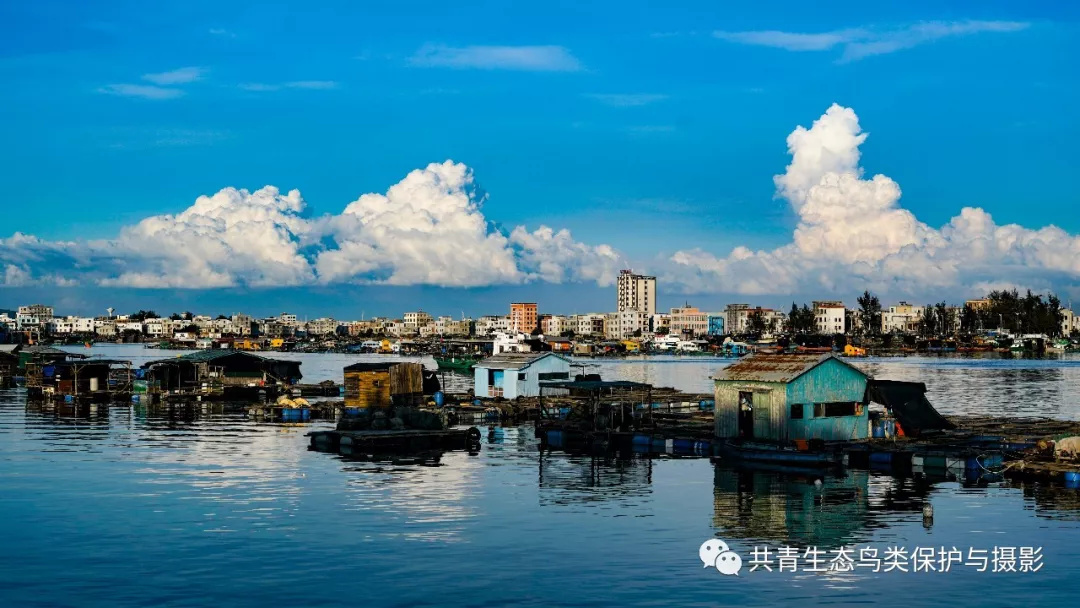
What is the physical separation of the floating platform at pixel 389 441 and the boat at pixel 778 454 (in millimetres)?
15417

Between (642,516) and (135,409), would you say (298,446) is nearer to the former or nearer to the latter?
(642,516)

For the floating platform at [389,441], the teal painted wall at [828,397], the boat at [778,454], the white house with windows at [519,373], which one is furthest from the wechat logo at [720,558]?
the white house with windows at [519,373]

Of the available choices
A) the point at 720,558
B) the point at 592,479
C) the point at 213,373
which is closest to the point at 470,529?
the point at 720,558

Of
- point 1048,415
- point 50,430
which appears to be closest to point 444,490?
point 50,430

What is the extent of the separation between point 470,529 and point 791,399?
65.3 feet

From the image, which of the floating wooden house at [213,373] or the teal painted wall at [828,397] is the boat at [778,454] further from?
the floating wooden house at [213,373]

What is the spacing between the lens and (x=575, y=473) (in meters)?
47.8

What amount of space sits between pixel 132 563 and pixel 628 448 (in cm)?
3095

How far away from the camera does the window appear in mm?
49469

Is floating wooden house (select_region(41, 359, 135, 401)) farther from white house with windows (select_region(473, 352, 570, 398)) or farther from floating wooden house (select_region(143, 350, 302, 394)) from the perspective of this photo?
white house with windows (select_region(473, 352, 570, 398))

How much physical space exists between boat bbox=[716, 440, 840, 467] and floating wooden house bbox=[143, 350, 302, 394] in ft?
191

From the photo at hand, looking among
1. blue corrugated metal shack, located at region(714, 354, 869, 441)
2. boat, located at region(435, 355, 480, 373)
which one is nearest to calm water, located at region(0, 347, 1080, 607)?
blue corrugated metal shack, located at region(714, 354, 869, 441)

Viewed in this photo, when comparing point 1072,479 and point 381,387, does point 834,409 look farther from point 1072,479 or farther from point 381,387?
point 381,387

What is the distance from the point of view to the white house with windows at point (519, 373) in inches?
3312
